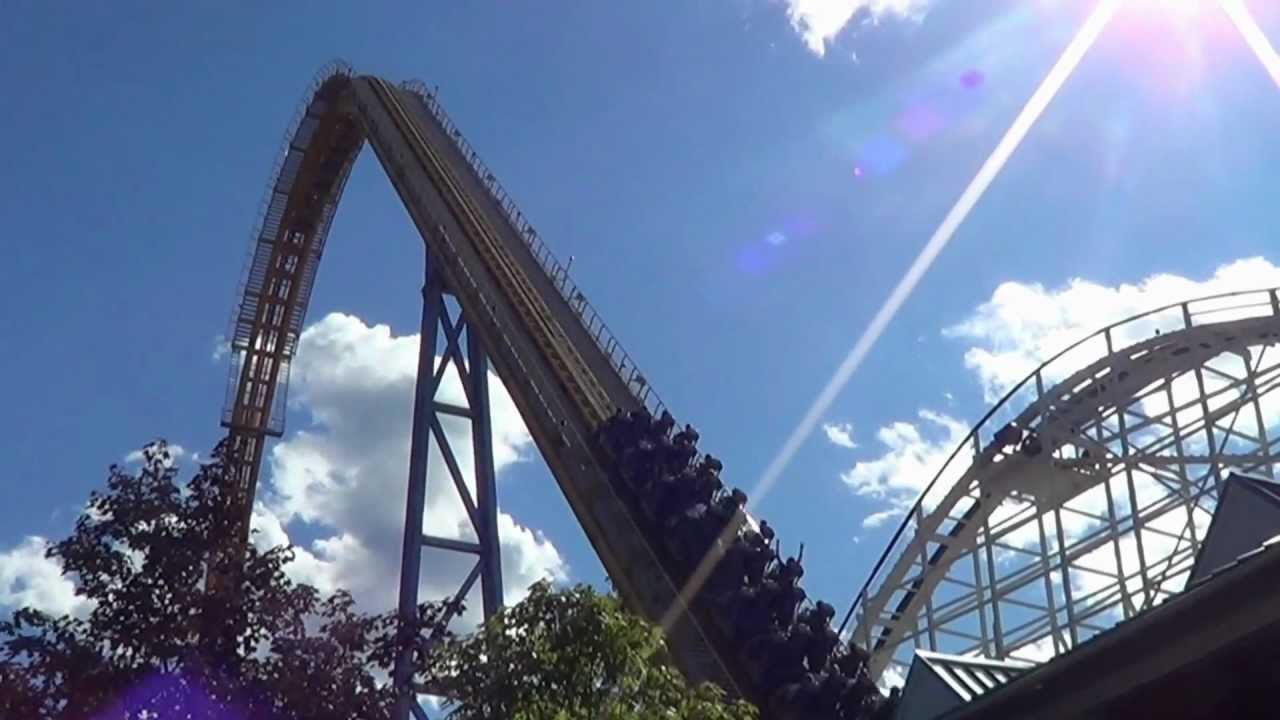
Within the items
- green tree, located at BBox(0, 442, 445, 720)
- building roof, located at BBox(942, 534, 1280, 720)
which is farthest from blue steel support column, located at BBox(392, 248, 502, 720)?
building roof, located at BBox(942, 534, 1280, 720)

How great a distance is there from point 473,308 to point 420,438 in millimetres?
2157

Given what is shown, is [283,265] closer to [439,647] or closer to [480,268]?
[480,268]

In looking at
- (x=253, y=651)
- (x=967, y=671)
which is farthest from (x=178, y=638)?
(x=967, y=671)

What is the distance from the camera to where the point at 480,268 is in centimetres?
2153

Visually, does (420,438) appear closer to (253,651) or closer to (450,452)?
(450,452)

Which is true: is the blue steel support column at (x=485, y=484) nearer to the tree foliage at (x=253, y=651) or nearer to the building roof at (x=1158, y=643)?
the tree foliage at (x=253, y=651)

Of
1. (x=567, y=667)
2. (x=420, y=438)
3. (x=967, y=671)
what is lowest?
(x=967, y=671)

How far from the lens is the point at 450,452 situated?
20125 millimetres

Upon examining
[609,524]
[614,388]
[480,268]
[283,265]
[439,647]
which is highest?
[283,265]

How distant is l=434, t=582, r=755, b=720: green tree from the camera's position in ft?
31.1

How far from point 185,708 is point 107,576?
1275 millimetres

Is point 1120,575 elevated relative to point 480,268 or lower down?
lower down

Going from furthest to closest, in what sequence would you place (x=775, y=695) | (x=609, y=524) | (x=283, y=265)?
(x=283, y=265) < (x=609, y=524) < (x=775, y=695)

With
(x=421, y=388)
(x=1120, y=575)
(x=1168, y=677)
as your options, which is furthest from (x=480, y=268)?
(x=1168, y=677)
